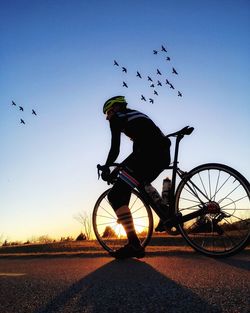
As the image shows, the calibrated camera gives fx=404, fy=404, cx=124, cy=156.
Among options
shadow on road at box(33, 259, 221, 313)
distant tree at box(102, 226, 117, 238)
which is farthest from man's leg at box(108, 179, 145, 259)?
shadow on road at box(33, 259, 221, 313)

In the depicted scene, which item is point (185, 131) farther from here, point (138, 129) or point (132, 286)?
point (132, 286)

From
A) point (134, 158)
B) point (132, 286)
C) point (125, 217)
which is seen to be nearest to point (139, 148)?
point (134, 158)

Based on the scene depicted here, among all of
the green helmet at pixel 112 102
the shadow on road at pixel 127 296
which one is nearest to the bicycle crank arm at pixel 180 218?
the shadow on road at pixel 127 296

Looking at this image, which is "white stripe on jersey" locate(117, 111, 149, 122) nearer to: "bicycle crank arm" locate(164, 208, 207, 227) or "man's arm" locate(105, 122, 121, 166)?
"man's arm" locate(105, 122, 121, 166)

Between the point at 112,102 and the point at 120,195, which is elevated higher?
the point at 112,102

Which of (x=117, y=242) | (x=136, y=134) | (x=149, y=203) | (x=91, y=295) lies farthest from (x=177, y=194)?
(x=91, y=295)

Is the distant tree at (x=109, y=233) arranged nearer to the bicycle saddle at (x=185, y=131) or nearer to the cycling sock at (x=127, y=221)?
the cycling sock at (x=127, y=221)

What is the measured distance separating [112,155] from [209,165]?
4.06 feet

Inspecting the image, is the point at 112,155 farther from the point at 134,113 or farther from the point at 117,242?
the point at 117,242

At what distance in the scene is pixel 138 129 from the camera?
16.0 feet

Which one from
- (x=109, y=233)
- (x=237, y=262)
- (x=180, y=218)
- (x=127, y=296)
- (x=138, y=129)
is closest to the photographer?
(x=127, y=296)

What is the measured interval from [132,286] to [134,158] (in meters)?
2.22

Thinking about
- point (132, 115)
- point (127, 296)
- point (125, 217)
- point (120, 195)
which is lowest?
point (127, 296)

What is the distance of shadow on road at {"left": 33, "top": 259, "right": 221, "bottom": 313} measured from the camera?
2.30 metres
